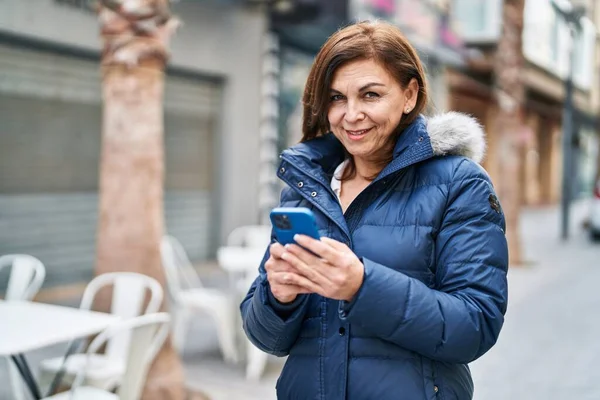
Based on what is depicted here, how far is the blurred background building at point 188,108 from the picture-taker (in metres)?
7.71

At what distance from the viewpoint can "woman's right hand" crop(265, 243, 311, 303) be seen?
4.77ft

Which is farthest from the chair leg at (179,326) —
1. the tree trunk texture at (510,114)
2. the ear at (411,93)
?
the tree trunk texture at (510,114)

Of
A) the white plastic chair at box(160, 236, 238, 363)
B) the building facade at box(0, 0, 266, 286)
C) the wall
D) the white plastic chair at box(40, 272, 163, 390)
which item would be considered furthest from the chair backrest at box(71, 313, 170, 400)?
the wall

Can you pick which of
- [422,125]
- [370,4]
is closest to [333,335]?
[422,125]

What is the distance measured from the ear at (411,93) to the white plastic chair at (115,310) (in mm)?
2660

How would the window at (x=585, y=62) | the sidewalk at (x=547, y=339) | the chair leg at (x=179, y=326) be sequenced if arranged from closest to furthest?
the sidewalk at (x=547, y=339), the chair leg at (x=179, y=326), the window at (x=585, y=62)

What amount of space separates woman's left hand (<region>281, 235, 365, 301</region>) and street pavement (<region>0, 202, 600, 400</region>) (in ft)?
11.5

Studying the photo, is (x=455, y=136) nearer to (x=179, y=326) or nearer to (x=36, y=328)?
(x=36, y=328)

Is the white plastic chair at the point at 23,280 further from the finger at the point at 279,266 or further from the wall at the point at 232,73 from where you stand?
the wall at the point at 232,73

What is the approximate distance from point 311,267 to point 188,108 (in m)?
9.25

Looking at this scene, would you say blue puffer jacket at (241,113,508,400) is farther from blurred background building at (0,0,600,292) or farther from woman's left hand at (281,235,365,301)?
blurred background building at (0,0,600,292)

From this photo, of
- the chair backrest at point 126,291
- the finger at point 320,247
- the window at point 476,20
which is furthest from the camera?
the window at point 476,20

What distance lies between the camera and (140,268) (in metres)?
4.39

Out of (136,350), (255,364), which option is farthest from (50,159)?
(136,350)
